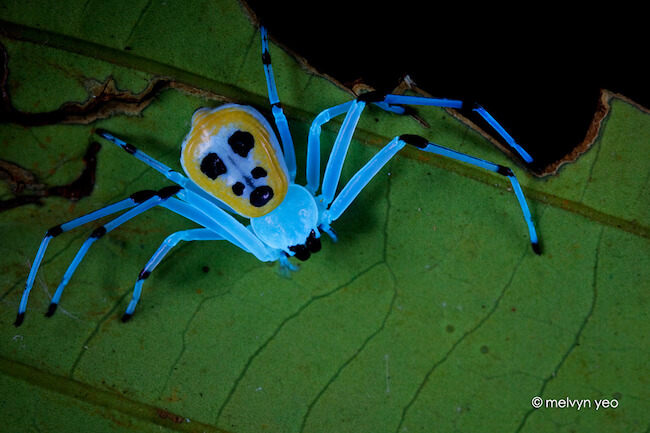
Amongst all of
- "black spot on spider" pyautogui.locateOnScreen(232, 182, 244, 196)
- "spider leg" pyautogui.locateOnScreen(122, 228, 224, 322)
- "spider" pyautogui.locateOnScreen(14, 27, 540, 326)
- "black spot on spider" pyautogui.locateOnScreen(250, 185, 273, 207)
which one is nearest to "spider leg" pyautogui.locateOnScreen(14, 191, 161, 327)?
"spider" pyautogui.locateOnScreen(14, 27, 540, 326)

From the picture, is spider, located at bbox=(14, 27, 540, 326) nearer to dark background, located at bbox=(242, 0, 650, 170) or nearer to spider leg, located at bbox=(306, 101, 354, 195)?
spider leg, located at bbox=(306, 101, 354, 195)

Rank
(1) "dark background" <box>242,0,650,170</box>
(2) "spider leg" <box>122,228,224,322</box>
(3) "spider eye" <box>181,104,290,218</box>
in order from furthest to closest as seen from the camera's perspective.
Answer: (1) "dark background" <box>242,0,650,170</box>
(2) "spider leg" <box>122,228,224,322</box>
(3) "spider eye" <box>181,104,290,218</box>

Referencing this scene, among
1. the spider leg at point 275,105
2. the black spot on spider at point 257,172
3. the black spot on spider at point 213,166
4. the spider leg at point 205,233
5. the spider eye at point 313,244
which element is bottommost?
the spider leg at point 205,233

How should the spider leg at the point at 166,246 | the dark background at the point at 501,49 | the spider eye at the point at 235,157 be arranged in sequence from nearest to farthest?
the spider eye at the point at 235,157 < the spider leg at the point at 166,246 < the dark background at the point at 501,49

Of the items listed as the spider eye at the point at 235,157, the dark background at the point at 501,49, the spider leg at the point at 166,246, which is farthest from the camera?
the dark background at the point at 501,49

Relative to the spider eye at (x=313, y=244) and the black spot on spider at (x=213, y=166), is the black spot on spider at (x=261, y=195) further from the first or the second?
the spider eye at (x=313, y=244)

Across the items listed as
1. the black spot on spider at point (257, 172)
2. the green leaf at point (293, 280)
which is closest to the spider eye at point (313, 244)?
the green leaf at point (293, 280)

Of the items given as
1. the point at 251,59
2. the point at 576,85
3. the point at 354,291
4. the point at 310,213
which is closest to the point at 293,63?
the point at 251,59

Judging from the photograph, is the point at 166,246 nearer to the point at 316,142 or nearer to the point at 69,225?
the point at 69,225
